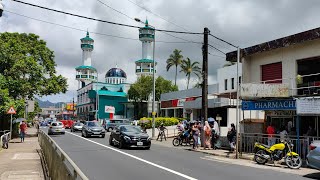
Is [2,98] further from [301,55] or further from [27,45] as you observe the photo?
[301,55]

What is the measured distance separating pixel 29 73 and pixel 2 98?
6911 millimetres

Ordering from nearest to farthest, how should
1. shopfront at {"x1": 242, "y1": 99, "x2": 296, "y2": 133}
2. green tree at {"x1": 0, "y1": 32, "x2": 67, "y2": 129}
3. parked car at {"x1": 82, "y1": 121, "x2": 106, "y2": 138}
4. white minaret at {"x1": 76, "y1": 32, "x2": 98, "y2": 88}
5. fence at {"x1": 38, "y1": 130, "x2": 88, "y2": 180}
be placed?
fence at {"x1": 38, "y1": 130, "x2": 88, "y2": 180} → shopfront at {"x1": 242, "y1": 99, "x2": 296, "y2": 133} → parked car at {"x1": 82, "y1": 121, "x2": 106, "y2": 138} → green tree at {"x1": 0, "y1": 32, "x2": 67, "y2": 129} → white minaret at {"x1": 76, "y1": 32, "x2": 98, "y2": 88}

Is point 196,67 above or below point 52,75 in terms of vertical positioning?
above

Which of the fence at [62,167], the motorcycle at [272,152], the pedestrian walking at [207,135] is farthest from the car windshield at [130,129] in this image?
the fence at [62,167]

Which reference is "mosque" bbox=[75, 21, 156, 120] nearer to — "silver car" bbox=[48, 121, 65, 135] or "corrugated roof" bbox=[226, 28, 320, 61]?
"silver car" bbox=[48, 121, 65, 135]

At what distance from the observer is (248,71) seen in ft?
81.5

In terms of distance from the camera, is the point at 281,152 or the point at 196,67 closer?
the point at 281,152

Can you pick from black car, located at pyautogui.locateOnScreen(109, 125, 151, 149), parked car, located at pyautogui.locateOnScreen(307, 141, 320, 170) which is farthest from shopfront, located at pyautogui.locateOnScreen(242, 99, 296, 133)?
black car, located at pyautogui.locateOnScreen(109, 125, 151, 149)

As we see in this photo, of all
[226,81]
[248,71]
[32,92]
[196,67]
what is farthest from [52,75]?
[196,67]

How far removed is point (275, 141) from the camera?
720 inches

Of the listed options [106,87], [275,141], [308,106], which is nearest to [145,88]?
[106,87]

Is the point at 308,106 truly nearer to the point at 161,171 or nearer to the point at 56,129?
the point at 161,171

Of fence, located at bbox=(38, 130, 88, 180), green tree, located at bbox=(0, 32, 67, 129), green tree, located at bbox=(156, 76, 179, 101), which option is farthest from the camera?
green tree, located at bbox=(156, 76, 179, 101)

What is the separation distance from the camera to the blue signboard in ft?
58.5
